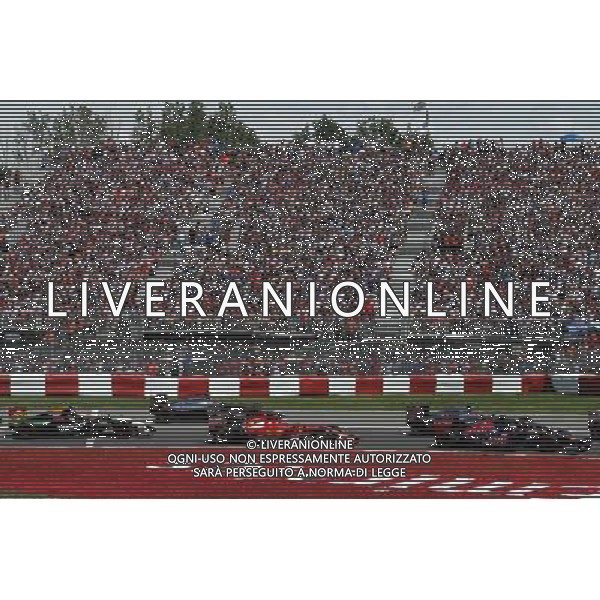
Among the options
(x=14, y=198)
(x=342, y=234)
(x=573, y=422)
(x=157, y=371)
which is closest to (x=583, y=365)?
(x=573, y=422)

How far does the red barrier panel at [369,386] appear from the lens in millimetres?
17797

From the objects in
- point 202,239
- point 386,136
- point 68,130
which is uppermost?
point 68,130

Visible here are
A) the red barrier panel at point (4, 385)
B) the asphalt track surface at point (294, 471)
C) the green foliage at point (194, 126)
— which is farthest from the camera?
the red barrier panel at point (4, 385)

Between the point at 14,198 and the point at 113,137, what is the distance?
111cm

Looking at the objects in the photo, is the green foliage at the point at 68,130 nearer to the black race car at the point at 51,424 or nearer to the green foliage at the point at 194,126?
the green foliage at the point at 194,126

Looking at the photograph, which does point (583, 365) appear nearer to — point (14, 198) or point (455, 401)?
point (455, 401)

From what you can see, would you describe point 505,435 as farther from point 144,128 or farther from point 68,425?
point 144,128

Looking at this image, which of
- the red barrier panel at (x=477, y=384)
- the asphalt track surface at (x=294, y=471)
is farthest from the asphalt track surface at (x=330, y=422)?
the red barrier panel at (x=477, y=384)

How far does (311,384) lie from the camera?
701 inches

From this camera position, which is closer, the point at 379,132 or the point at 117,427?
the point at 379,132

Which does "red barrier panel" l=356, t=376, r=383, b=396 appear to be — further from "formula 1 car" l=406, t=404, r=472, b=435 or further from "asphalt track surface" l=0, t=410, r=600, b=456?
"formula 1 car" l=406, t=404, r=472, b=435

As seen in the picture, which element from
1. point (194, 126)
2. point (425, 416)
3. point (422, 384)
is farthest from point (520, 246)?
point (194, 126)

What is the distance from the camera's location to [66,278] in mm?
17906

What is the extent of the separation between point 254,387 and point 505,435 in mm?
2407
